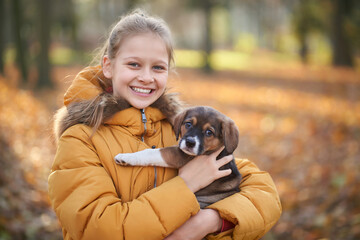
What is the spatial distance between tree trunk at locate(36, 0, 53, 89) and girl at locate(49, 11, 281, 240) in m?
13.5

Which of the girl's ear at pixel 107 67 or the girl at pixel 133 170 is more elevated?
the girl's ear at pixel 107 67

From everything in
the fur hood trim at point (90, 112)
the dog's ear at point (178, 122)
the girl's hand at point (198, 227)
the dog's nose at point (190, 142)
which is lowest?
the girl's hand at point (198, 227)

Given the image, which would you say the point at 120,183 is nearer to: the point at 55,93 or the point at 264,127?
the point at 264,127

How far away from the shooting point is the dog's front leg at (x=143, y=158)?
8.43ft

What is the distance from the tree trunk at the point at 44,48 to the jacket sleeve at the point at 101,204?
14169 mm

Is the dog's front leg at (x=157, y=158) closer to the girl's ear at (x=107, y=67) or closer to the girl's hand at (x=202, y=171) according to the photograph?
the girl's hand at (x=202, y=171)

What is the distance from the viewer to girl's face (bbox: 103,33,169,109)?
2.72m

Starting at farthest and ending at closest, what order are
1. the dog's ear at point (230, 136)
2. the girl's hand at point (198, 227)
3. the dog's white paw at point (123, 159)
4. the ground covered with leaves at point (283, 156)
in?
the ground covered with leaves at point (283, 156) < the dog's ear at point (230, 136) < the dog's white paw at point (123, 159) < the girl's hand at point (198, 227)

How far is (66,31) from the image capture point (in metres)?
36.2

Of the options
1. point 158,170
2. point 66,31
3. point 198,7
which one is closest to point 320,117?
point 158,170

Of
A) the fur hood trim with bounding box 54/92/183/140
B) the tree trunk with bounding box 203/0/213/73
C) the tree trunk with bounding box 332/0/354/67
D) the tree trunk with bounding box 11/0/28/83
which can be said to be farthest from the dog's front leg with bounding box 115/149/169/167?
the tree trunk with bounding box 203/0/213/73

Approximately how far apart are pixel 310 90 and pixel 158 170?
1486 centimetres

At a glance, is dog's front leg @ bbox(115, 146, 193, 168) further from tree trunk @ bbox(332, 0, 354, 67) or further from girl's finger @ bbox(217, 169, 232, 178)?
tree trunk @ bbox(332, 0, 354, 67)

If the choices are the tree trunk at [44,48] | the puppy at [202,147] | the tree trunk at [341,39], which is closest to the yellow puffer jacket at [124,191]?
the puppy at [202,147]
